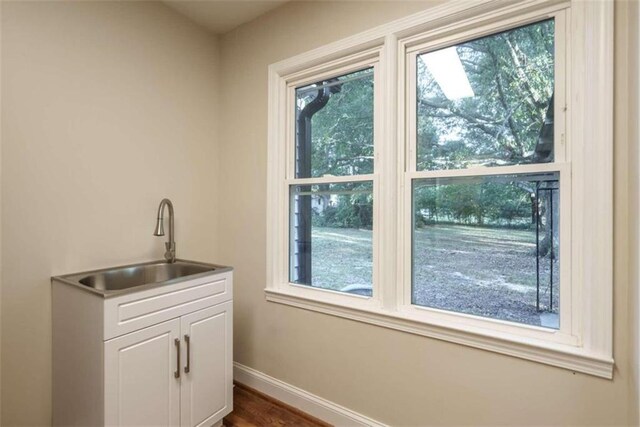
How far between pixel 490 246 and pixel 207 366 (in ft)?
5.27

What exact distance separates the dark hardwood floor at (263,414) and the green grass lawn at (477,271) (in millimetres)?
921

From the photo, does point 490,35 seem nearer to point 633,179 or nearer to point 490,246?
point 633,179

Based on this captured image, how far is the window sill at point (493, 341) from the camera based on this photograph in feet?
3.98

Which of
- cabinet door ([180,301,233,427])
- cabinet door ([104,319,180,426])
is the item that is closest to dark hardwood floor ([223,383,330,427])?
cabinet door ([180,301,233,427])

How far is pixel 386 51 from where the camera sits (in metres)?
1.68

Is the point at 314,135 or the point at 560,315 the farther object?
the point at 314,135

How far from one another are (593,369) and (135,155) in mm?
2539

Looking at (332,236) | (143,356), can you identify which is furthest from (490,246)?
(143,356)

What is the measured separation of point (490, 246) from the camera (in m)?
1.50

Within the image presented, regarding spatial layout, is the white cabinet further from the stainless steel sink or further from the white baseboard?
the white baseboard

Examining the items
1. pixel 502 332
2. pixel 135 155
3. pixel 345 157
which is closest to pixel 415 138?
pixel 345 157

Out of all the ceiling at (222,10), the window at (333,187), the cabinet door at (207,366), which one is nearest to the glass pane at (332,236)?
the window at (333,187)

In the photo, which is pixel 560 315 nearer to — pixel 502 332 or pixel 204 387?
pixel 502 332

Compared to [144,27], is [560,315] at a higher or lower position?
lower
